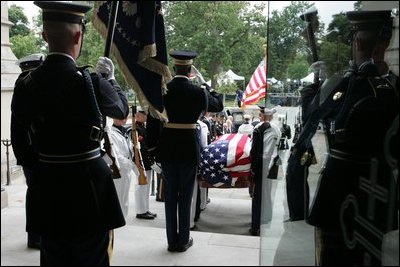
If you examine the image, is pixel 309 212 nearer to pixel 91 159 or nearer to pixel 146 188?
pixel 91 159

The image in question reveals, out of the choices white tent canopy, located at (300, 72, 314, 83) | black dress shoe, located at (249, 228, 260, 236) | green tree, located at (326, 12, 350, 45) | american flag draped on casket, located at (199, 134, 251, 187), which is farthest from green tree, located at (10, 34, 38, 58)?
black dress shoe, located at (249, 228, 260, 236)

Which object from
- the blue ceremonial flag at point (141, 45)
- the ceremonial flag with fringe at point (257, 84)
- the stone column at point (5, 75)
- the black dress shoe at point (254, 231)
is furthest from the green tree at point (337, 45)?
the black dress shoe at point (254, 231)

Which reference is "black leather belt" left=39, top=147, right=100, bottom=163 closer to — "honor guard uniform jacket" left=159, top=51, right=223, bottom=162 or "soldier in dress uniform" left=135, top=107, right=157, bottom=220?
"honor guard uniform jacket" left=159, top=51, right=223, bottom=162

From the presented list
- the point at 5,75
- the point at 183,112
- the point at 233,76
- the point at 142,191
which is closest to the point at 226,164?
the point at 142,191

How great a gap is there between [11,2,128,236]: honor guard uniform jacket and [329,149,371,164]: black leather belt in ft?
3.30

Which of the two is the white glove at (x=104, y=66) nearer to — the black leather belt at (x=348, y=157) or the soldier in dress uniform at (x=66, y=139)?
the soldier in dress uniform at (x=66, y=139)

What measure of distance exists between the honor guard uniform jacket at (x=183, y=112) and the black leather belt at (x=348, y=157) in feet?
5.71

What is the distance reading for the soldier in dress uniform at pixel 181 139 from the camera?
341 cm

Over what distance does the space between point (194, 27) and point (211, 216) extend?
332cm

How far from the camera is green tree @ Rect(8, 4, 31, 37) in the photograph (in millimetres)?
2074

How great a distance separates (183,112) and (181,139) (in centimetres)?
22

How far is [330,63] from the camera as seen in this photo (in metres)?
1.78

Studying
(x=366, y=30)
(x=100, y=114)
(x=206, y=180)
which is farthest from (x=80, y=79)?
(x=206, y=180)

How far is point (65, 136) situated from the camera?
6.36 ft
